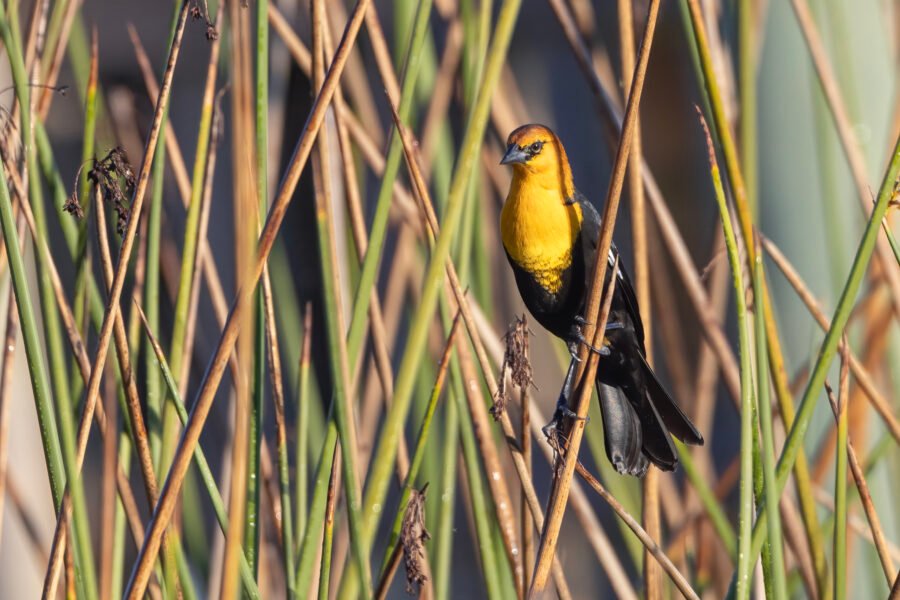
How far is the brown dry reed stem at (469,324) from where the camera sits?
2.59 ft

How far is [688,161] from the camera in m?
2.25

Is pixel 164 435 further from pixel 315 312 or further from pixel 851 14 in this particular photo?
pixel 315 312

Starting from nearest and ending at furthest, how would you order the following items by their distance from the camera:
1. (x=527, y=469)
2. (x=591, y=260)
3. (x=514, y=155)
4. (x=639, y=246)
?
(x=527, y=469) < (x=639, y=246) < (x=514, y=155) < (x=591, y=260)

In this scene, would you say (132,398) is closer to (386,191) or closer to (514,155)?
(386,191)

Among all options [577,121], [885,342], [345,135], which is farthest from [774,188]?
[345,135]

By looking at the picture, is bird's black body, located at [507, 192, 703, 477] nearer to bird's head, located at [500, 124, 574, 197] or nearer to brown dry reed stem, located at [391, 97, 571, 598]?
bird's head, located at [500, 124, 574, 197]

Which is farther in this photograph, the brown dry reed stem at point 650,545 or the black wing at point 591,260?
the black wing at point 591,260

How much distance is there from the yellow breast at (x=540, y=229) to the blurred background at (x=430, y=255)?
0.20 feet

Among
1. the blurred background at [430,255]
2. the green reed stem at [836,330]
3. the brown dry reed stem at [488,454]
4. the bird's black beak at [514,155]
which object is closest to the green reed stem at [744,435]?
the green reed stem at [836,330]

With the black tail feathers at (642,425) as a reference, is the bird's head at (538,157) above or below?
above

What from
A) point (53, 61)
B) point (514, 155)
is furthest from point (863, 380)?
A: point (53, 61)

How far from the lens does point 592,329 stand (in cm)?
81

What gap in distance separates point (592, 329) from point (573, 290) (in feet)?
1.50

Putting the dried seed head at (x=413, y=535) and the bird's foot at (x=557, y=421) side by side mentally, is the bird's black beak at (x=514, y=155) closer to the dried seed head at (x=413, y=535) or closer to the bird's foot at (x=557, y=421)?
the bird's foot at (x=557, y=421)
